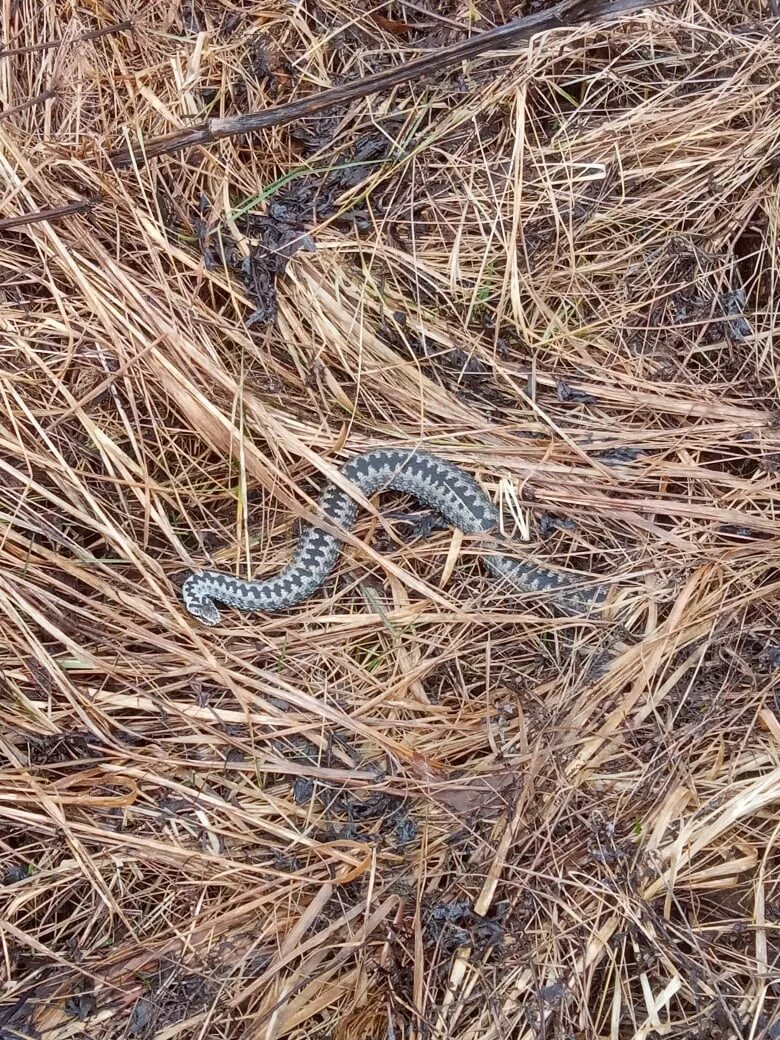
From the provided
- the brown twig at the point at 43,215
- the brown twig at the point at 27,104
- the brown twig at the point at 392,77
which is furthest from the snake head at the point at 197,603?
the brown twig at the point at 27,104

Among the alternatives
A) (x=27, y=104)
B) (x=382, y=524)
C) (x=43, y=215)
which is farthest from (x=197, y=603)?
(x=27, y=104)

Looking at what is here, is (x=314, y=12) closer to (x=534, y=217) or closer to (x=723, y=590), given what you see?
(x=534, y=217)

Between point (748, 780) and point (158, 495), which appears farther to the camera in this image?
point (158, 495)

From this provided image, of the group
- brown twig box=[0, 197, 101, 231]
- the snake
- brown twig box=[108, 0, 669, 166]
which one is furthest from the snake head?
brown twig box=[108, 0, 669, 166]

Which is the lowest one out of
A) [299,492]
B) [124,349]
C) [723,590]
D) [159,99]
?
[723,590]

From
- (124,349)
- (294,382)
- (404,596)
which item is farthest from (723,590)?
(124,349)

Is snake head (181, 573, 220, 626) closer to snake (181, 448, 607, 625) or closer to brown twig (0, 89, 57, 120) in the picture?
snake (181, 448, 607, 625)

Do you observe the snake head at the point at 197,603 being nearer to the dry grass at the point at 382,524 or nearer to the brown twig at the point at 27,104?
the dry grass at the point at 382,524

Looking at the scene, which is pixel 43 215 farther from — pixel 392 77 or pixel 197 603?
Result: pixel 197 603
